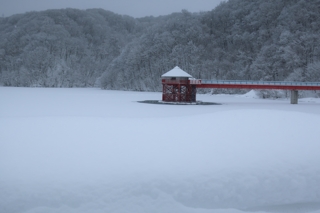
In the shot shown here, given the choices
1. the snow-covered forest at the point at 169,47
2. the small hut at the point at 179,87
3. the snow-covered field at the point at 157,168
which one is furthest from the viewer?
the snow-covered forest at the point at 169,47

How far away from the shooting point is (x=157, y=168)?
10695 mm

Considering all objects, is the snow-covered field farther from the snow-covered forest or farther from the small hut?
the snow-covered forest

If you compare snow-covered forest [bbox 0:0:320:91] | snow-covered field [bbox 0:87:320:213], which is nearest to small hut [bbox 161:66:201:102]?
snow-covered forest [bbox 0:0:320:91]

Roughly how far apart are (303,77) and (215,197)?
185ft

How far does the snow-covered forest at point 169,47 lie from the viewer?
240ft

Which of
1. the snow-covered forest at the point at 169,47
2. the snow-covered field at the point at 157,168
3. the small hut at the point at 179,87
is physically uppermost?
the snow-covered forest at the point at 169,47

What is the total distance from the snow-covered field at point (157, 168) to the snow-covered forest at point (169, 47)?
164 ft

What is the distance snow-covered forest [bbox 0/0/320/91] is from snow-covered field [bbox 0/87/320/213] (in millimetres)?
50024

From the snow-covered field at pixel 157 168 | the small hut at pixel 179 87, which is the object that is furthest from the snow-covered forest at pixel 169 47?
the snow-covered field at pixel 157 168

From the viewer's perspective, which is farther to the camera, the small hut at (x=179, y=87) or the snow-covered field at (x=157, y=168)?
the small hut at (x=179, y=87)

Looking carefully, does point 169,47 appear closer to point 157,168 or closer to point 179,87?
point 179,87

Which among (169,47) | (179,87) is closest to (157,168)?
(179,87)

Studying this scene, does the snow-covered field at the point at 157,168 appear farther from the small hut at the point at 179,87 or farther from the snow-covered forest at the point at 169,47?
the snow-covered forest at the point at 169,47

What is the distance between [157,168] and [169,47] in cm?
9198
